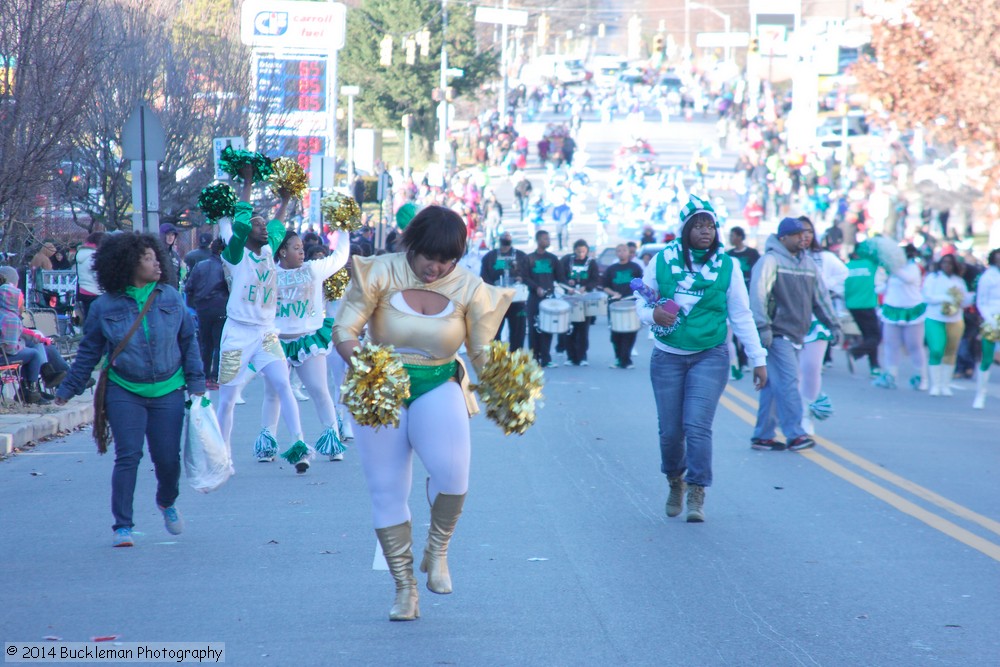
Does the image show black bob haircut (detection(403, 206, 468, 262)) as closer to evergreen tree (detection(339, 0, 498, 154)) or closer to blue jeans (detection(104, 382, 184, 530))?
blue jeans (detection(104, 382, 184, 530))

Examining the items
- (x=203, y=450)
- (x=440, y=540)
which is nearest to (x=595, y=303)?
(x=203, y=450)

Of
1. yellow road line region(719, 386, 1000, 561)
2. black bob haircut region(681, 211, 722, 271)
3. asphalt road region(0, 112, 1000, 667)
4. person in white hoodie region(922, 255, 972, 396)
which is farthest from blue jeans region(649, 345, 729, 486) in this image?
person in white hoodie region(922, 255, 972, 396)

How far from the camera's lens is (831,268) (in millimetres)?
15250

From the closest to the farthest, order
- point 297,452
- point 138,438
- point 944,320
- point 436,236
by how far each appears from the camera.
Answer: point 436,236, point 138,438, point 297,452, point 944,320

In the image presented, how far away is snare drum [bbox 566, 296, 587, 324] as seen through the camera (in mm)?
20422

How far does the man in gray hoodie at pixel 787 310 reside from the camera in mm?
11305

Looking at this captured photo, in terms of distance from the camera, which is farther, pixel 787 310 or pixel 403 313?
pixel 787 310

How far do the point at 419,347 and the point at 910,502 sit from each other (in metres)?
4.77

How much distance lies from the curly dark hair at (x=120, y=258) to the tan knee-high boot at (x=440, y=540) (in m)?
2.51

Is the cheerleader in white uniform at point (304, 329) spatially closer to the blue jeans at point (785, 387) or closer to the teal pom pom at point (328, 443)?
the teal pom pom at point (328, 443)

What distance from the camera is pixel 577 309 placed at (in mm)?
20438

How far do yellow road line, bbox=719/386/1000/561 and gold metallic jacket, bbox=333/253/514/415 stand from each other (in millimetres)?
3502

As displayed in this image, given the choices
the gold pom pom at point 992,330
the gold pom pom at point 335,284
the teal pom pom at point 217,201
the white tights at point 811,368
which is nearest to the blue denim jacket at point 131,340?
the teal pom pom at point 217,201

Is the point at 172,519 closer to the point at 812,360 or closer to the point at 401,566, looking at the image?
the point at 401,566
